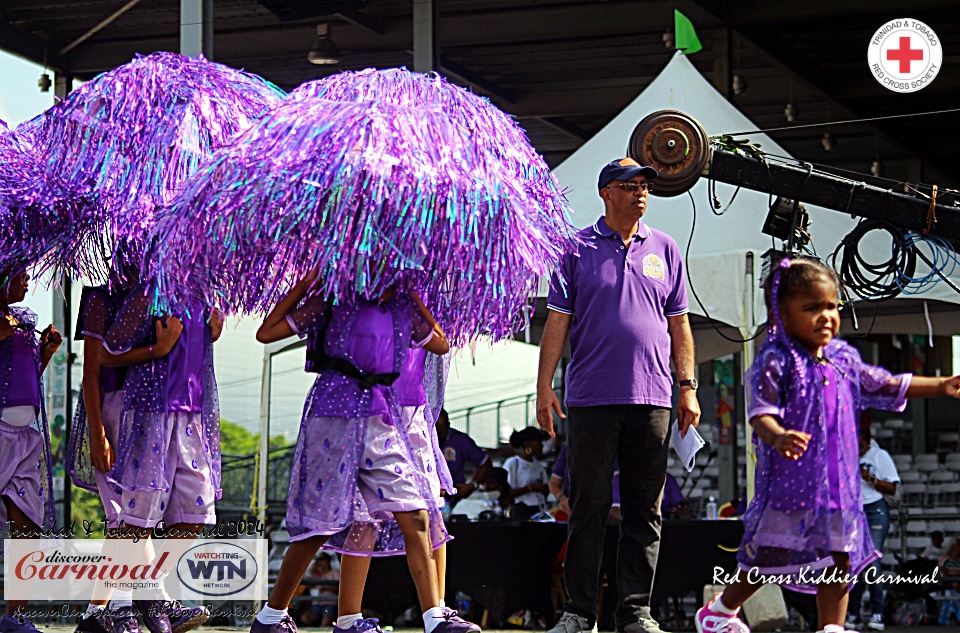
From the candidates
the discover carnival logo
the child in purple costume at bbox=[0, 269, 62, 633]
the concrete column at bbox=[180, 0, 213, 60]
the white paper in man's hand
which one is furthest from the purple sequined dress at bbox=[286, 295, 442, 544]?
the discover carnival logo

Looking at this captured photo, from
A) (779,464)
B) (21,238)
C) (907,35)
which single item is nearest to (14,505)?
(21,238)

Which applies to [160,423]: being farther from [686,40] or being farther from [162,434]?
[686,40]

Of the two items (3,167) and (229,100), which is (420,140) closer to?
(229,100)

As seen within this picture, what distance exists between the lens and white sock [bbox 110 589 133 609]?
511 cm

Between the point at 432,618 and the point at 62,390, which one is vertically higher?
the point at 62,390

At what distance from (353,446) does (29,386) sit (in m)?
1.64

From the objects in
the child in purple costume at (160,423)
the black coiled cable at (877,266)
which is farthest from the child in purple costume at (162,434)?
the black coiled cable at (877,266)

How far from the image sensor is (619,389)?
5.16 meters

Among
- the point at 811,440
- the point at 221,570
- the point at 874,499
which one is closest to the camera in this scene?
the point at 811,440

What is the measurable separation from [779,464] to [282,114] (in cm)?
210

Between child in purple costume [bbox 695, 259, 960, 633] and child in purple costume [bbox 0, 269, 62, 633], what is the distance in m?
2.85

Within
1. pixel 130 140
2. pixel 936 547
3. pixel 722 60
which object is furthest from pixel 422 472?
pixel 936 547

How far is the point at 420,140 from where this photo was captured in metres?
4.48

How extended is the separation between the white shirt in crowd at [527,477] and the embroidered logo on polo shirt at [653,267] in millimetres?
6001
